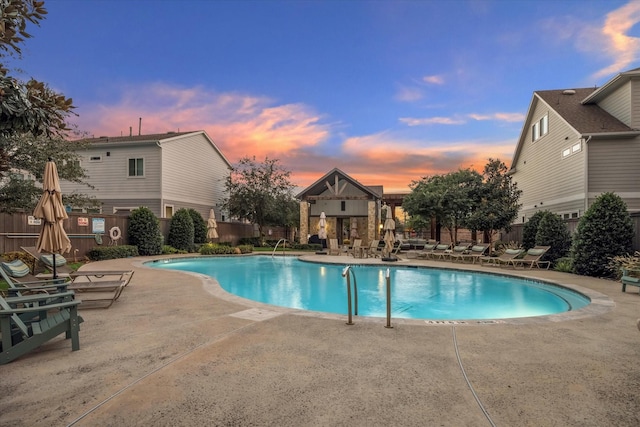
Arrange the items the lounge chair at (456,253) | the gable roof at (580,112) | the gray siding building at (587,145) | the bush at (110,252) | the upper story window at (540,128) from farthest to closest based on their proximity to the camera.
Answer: the upper story window at (540,128) < the lounge chair at (456,253) < the bush at (110,252) < the gable roof at (580,112) < the gray siding building at (587,145)

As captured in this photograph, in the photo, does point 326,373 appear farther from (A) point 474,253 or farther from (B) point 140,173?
(B) point 140,173

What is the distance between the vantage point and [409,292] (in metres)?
10.2

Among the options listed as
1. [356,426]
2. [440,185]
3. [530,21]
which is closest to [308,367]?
[356,426]

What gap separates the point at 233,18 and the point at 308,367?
1515 centimetres

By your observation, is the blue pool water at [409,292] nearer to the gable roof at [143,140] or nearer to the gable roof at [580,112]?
the gable roof at [580,112]

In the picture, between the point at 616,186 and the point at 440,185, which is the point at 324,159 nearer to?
the point at 440,185

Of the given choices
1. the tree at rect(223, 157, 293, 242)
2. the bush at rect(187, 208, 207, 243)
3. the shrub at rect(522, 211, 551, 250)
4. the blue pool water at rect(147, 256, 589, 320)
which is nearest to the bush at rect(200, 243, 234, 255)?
the bush at rect(187, 208, 207, 243)

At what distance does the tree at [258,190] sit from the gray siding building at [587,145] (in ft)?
57.6

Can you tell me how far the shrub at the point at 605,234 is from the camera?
9820 mm

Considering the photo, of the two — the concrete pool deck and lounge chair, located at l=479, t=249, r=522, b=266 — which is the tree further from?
the concrete pool deck

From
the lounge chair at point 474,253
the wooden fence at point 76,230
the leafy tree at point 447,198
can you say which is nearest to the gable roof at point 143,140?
the wooden fence at point 76,230

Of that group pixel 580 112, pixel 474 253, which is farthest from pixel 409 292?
pixel 580 112

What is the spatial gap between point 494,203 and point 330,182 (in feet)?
42.3

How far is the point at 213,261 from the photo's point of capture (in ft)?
57.3
